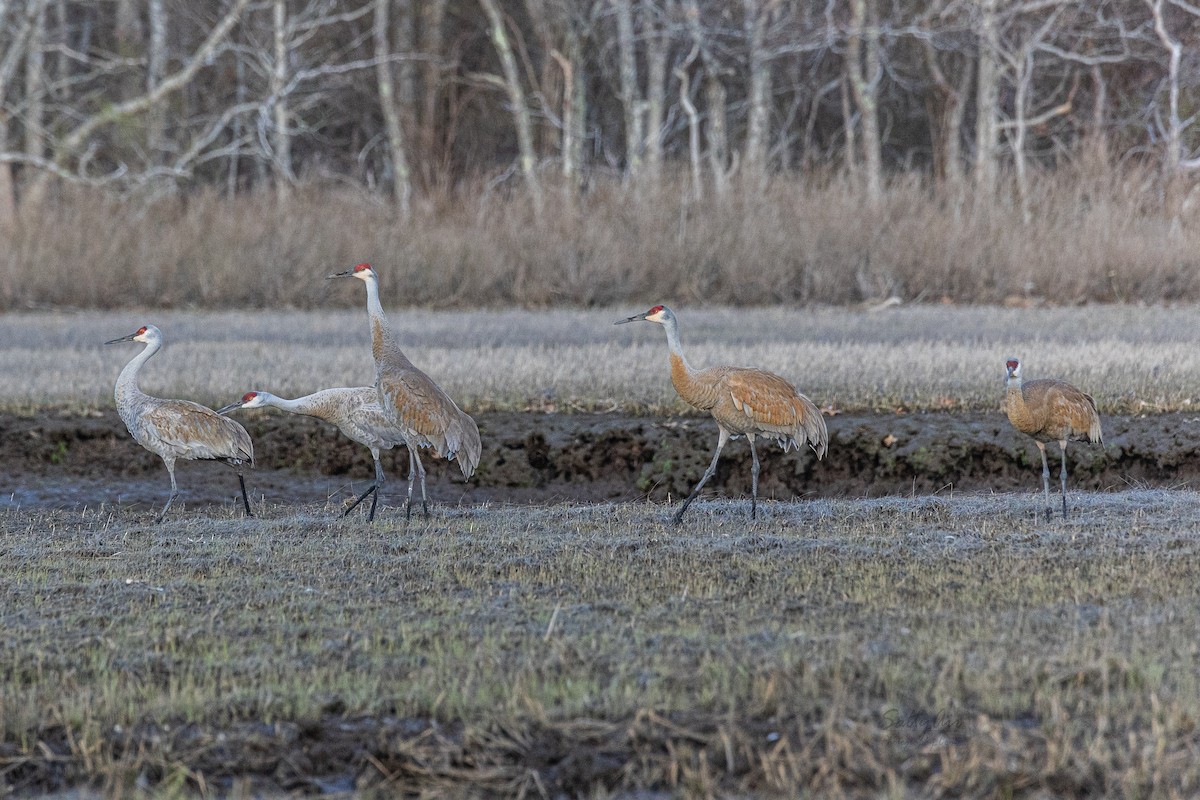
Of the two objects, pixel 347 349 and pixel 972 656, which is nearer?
pixel 972 656

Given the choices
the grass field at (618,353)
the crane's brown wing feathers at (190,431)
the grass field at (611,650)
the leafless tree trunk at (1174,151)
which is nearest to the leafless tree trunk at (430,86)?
the grass field at (618,353)

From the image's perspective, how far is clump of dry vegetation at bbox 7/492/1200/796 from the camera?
164 inches

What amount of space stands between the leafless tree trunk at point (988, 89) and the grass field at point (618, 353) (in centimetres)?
569

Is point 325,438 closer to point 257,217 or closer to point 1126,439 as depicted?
point 1126,439

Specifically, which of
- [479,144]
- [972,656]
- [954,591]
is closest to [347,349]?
[954,591]

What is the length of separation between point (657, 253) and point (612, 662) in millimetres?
15554

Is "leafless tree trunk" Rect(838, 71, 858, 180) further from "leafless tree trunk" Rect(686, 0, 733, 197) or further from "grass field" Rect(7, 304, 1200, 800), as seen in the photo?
"grass field" Rect(7, 304, 1200, 800)

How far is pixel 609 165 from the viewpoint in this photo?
99.0ft

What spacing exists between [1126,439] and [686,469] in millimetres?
2675

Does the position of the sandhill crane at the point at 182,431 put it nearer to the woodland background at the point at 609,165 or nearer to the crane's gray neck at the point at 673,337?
the crane's gray neck at the point at 673,337

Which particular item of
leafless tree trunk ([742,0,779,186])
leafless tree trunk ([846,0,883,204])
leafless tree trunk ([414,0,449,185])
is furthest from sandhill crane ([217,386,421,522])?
leafless tree trunk ([414,0,449,185])

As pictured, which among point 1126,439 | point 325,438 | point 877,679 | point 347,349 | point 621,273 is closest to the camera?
point 877,679

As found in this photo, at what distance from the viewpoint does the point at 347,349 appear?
14.7m

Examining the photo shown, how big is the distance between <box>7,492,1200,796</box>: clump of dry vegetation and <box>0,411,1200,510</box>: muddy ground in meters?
2.18
